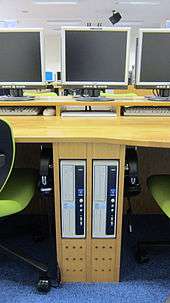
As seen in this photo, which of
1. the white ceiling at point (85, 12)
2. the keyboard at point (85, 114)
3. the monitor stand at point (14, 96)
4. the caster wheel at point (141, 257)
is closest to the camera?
the caster wheel at point (141, 257)

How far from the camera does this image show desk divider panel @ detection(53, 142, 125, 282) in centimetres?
125

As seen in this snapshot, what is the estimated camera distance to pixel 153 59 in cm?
184

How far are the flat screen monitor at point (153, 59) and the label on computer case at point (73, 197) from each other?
34.4 inches

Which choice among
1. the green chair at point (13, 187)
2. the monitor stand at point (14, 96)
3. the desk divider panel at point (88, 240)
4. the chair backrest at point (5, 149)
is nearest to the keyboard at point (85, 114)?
the monitor stand at point (14, 96)

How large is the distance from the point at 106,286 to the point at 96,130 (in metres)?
0.72

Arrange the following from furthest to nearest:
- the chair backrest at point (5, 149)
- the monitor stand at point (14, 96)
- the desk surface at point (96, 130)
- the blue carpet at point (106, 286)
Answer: the monitor stand at point (14, 96), the blue carpet at point (106, 286), the desk surface at point (96, 130), the chair backrest at point (5, 149)

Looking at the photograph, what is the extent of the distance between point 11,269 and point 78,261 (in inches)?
14.4

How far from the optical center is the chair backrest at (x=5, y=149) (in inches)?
42.8

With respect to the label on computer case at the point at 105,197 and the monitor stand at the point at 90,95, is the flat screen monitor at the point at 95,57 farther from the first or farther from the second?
the label on computer case at the point at 105,197

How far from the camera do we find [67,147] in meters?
1.24

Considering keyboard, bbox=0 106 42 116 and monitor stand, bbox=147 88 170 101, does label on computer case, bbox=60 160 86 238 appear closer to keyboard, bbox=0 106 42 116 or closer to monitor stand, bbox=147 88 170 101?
keyboard, bbox=0 106 42 116

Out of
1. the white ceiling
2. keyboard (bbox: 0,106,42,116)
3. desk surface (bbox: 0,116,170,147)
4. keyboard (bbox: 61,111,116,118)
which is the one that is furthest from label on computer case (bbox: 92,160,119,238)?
the white ceiling

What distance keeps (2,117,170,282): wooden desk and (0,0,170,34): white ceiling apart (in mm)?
6054

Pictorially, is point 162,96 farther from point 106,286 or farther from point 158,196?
point 106,286
